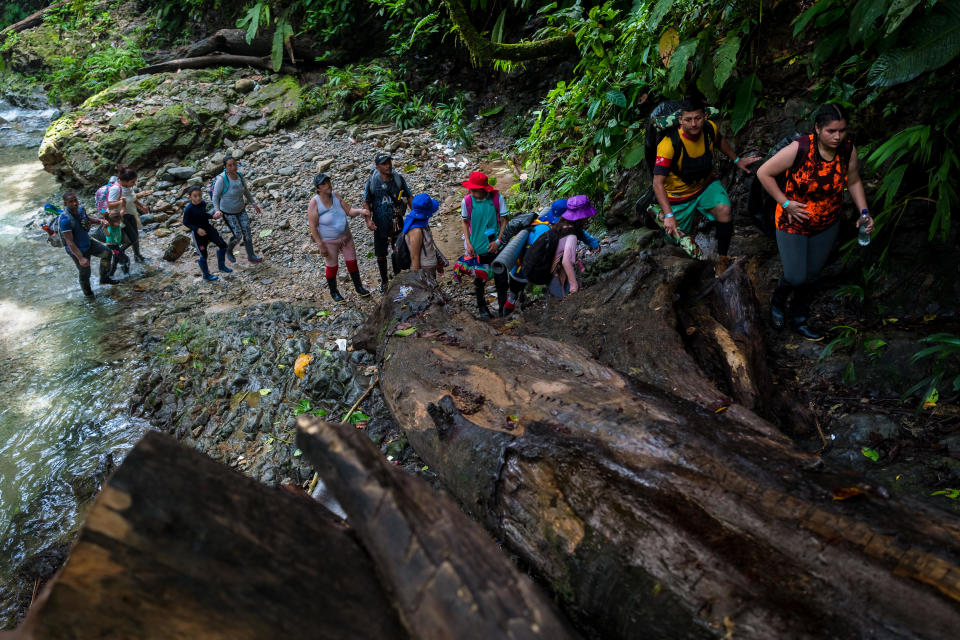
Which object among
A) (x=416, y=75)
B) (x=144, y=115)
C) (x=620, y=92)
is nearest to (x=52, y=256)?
(x=144, y=115)

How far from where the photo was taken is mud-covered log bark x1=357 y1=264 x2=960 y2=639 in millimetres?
1814

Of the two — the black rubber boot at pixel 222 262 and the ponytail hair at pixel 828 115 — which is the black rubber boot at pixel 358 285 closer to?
the black rubber boot at pixel 222 262

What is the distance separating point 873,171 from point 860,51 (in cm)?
133

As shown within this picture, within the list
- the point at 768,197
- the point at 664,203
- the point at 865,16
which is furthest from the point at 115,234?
the point at 865,16

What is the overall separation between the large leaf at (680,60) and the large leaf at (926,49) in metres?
1.93

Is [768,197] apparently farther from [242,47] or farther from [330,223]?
[242,47]

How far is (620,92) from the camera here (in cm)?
680

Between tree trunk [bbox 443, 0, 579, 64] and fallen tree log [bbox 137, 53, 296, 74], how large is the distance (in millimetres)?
9275

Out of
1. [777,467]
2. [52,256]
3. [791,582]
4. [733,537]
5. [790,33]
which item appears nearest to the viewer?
[791,582]

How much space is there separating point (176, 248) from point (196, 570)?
397 inches

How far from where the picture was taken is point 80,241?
8711 millimetres

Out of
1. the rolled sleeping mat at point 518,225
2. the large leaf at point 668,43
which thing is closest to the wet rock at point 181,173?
the rolled sleeping mat at point 518,225

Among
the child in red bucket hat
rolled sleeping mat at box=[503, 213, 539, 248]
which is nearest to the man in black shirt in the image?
the child in red bucket hat

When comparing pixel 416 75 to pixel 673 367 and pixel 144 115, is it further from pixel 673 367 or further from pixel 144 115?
pixel 673 367
